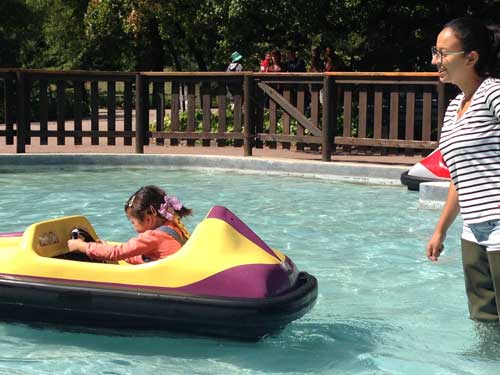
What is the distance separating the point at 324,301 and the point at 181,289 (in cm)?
157

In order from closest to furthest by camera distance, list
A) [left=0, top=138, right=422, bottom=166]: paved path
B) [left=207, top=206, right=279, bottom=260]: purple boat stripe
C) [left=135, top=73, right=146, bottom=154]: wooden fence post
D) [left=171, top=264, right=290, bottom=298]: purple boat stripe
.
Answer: [left=171, top=264, right=290, bottom=298]: purple boat stripe < [left=207, top=206, right=279, bottom=260]: purple boat stripe < [left=0, top=138, right=422, bottom=166]: paved path < [left=135, top=73, right=146, bottom=154]: wooden fence post

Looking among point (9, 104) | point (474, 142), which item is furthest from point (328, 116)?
point (474, 142)

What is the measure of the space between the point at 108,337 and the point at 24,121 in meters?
9.67

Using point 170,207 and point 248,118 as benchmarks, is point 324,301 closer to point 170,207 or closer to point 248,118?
point 170,207

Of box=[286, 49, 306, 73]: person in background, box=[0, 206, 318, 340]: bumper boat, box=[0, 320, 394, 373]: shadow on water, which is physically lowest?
box=[0, 320, 394, 373]: shadow on water

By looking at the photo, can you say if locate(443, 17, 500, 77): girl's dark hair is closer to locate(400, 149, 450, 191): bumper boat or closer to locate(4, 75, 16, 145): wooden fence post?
locate(400, 149, 450, 191): bumper boat

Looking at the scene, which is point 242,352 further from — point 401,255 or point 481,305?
point 401,255

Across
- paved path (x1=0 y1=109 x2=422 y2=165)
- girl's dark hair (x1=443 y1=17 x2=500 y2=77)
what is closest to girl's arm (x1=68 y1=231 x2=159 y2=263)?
girl's dark hair (x1=443 y1=17 x2=500 y2=77)

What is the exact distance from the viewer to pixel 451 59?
4.10 m

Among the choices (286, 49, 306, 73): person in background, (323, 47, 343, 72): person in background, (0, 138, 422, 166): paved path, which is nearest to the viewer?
(0, 138, 422, 166): paved path

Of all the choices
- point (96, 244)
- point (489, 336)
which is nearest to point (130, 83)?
point (96, 244)

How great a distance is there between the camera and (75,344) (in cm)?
505

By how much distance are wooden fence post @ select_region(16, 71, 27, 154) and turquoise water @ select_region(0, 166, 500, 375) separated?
237cm

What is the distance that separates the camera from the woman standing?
3986 millimetres
